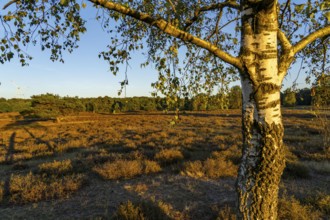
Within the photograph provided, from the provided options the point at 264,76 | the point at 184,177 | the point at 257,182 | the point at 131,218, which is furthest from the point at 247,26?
the point at 184,177

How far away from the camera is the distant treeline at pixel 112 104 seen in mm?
4680

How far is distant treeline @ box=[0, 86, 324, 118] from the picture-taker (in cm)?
468

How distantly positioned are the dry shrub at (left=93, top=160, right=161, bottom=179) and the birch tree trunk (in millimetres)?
5480

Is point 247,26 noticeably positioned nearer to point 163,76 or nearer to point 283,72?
point 283,72

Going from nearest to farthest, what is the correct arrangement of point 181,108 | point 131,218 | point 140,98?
point 181,108, point 131,218, point 140,98

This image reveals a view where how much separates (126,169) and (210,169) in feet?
9.31

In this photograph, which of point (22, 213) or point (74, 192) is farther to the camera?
point (74, 192)

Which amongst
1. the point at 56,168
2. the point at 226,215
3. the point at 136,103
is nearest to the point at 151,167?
the point at 56,168

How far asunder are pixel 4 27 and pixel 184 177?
6.38 m

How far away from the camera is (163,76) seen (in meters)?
3.43

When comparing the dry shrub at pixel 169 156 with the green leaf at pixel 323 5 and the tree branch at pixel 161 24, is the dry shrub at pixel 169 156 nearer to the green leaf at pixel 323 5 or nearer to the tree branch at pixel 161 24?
the tree branch at pixel 161 24

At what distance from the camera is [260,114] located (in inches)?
128

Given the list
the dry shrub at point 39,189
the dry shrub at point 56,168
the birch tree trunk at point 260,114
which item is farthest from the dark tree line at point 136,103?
the dry shrub at point 56,168

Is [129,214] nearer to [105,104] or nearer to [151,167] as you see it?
[151,167]
